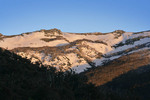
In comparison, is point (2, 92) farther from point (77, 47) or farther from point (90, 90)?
point (77, 47)

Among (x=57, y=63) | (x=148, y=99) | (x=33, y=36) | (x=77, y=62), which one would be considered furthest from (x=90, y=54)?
(x=148, y=99)

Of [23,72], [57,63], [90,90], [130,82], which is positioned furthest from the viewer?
[57,63]

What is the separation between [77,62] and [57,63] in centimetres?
1211

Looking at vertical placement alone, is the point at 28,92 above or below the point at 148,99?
above

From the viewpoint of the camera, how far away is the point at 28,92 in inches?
550

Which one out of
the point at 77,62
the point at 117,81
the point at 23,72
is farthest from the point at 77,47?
the point at 23,72

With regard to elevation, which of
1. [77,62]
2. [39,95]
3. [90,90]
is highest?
[39,95]

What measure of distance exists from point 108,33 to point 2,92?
172466 mm

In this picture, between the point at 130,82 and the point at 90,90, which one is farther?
the point at 130,82

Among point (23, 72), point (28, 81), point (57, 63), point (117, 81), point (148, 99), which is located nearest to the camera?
point (28, 81)

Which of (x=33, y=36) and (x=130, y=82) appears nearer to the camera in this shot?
(x=130, y=82)

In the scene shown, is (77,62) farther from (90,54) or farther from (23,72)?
(23,72)

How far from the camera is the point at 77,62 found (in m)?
98.8

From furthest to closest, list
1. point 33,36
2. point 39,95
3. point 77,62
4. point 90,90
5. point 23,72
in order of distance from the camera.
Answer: point 33,36 < point 77,62 < point 23,72 < point 90,90 < point 39,95
